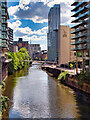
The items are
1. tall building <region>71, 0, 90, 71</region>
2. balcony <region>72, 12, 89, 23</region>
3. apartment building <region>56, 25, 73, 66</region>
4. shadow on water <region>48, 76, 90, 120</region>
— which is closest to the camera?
shadow on water <region>48, 76, 90, 120</region>

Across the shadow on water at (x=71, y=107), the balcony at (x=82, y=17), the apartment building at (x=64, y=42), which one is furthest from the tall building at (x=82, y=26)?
the apartment building at (x=64, y=42)

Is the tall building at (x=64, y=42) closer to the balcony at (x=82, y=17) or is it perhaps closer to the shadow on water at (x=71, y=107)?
the balcony at (x=82, y=17)

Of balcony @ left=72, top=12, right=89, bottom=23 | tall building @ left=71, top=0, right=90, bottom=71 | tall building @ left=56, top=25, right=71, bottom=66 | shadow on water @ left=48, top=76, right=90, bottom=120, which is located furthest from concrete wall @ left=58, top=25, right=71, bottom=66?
shadow on water @ left=48, top=76, right=90, bottom=120

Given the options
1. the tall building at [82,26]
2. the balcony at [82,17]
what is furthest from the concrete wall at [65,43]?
the balcony at [82,17]

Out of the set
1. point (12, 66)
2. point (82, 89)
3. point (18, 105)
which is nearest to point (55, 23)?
point (12, 66)

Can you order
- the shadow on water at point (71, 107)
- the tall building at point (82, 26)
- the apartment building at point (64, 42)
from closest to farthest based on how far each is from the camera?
1. the shadow on water at point (71, 107)
2. the tall building at point (82, 26)
3. the apartment building at point (64, 42)

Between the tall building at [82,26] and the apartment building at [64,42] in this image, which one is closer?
the tall building at [82,26]

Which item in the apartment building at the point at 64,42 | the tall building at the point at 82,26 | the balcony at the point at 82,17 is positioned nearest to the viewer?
the balcony at the point at 82,17

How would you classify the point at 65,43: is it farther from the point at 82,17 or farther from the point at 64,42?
the point at 82,17

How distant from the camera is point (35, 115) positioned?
73.6 feet

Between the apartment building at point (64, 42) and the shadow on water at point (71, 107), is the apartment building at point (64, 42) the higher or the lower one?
the higher one

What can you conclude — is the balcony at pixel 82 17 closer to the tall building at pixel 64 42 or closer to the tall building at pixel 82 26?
the tall building at pixel 82 26

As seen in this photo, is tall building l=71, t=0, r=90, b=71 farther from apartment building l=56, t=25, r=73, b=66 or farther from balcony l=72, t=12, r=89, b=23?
apartment building l=56, t=25, r=73, b=66

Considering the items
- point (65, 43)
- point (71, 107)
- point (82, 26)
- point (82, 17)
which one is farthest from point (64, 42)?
point (71, 107)
